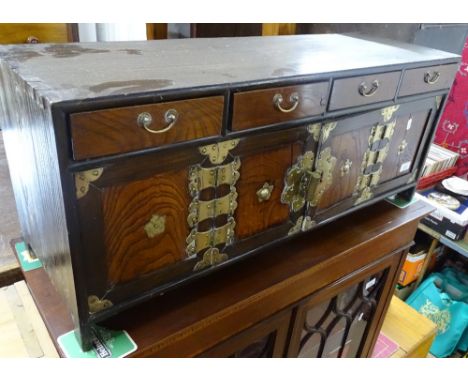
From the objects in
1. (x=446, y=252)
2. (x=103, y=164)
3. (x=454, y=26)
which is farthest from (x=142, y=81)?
(x=446, y=252)

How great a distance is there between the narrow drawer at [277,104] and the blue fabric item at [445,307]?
5.07 feet

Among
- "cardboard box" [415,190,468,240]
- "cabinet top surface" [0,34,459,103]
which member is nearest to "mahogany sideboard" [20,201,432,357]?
"cabinet top surface" [0,34,459,103]

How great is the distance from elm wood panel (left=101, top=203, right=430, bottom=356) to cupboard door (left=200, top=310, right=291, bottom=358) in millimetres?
26

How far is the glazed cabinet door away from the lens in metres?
1.10

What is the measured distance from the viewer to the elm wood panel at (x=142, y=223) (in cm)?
65

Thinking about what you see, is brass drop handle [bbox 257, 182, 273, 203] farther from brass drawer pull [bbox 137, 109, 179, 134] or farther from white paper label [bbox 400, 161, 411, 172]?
white paper label [bbox 400, 161, 411, 172]

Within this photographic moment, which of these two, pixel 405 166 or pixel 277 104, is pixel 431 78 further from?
pixel 277 104

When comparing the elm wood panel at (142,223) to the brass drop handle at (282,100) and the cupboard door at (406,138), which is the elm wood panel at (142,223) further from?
the cupboard door at (406,138)

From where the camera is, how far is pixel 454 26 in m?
1.67

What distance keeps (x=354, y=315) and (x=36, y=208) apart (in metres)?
0.96

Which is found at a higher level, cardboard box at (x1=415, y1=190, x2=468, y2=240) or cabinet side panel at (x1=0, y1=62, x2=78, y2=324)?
cabinet side panel at (x1=0, y1=62, x2=78, y2=324)

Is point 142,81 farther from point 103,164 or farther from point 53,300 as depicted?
point 53,300

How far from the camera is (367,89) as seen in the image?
0.90 meters

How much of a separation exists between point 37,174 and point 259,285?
0.50 metres
